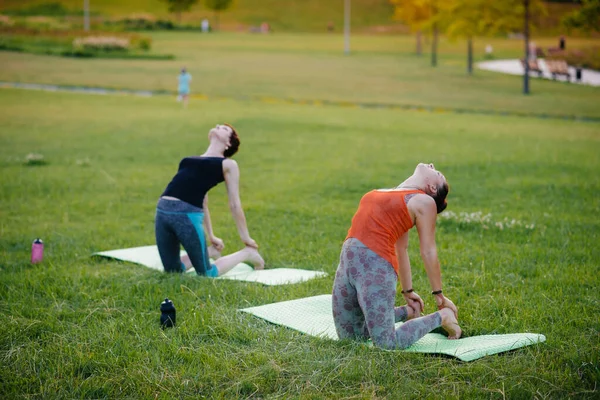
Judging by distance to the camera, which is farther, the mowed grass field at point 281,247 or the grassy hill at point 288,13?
the grassy hill at point 288,13

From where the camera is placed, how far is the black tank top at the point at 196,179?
24.6ft

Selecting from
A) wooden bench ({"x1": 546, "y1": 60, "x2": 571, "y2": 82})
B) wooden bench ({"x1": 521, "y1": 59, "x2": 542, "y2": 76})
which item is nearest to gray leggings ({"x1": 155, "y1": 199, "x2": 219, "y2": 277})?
wooden bench ({"x1": 521, "y1": 59, "x2": 542, "y2": 76})

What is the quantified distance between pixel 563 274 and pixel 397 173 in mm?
7175

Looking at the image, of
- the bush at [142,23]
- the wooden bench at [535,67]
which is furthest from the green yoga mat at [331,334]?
the bush at [142,23]

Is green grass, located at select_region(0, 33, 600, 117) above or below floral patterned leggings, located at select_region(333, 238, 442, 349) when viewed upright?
above

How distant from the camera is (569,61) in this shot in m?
55.9

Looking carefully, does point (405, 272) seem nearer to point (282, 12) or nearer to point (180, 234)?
point (180, 234)

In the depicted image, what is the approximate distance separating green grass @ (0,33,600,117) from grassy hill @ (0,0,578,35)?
160 ft

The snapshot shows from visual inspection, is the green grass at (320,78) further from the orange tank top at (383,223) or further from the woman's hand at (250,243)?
the orange tank top at (383,223)

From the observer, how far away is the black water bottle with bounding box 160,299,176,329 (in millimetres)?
5938

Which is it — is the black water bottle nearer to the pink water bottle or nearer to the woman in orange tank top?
the woman in orange tank top

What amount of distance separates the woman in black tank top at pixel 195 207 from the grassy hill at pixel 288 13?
102 m

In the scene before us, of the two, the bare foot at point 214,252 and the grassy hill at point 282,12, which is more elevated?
the grassy hill at point 282,12

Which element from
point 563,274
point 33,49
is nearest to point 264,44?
point 33,49
